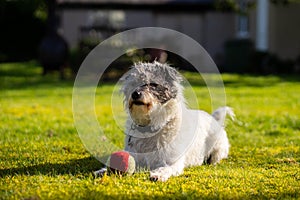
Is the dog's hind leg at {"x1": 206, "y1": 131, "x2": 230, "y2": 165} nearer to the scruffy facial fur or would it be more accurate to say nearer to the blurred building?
the scruffy facial fur

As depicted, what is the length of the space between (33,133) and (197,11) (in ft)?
69.2

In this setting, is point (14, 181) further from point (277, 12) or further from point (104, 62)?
point (277, 12)

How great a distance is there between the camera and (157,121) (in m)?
5.47

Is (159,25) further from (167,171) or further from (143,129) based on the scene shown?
(167,171)

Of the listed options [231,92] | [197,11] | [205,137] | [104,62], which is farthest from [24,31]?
[205,137]

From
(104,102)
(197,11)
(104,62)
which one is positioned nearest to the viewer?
(104,102)

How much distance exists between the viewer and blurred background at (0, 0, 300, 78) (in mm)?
20875

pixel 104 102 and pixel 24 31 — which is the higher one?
pixel 24 31

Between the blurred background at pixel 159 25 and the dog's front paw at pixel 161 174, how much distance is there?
13659mm

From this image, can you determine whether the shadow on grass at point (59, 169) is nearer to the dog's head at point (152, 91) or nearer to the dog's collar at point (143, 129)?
the dog's collar at point (143, 129)

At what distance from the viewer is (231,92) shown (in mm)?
14953

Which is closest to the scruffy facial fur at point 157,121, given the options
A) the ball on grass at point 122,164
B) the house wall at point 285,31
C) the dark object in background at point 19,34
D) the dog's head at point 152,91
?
the dog's head at point 152,91

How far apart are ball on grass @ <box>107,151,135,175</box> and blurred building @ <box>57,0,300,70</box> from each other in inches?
795

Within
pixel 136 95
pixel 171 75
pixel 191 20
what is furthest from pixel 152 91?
pixel 191 20
